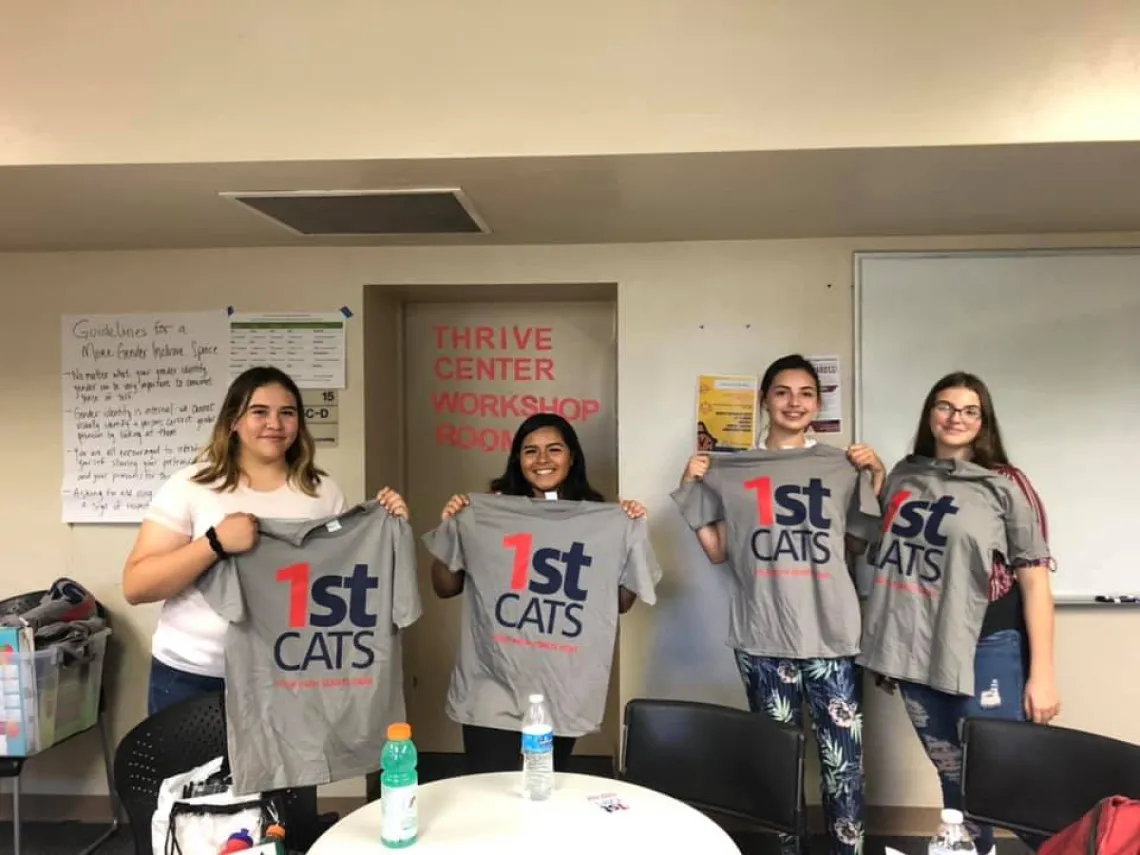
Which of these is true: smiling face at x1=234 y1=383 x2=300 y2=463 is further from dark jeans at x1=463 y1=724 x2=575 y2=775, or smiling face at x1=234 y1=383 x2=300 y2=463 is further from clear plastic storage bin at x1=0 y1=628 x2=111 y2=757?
clear plastic storage bin at x1=0 y1=628 x2=111 y2=757

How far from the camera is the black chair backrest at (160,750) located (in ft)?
6.06

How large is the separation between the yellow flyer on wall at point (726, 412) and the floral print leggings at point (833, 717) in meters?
0.87

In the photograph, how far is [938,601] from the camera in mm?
2150

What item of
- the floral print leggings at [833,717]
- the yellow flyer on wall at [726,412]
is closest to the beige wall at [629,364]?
the yellow flyer on wall at [726,412]

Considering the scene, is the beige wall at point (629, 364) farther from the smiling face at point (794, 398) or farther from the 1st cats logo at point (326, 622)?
the 1st cats logo at point (326, 622)

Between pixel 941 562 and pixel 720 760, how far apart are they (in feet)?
2.62

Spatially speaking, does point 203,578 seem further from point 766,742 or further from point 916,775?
point 916,775

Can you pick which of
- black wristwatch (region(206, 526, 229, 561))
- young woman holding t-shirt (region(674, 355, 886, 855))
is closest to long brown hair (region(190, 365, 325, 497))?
black wristwatch (region(206, 526, 229, 561))

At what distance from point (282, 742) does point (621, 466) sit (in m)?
1.48

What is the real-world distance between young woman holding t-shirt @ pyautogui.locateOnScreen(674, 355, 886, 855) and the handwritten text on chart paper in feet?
6.20

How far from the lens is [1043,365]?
2865 millimetres

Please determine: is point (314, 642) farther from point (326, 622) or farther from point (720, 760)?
point (720, 760)

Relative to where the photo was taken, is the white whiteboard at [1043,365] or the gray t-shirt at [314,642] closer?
the gray t-shirt at [314,642]

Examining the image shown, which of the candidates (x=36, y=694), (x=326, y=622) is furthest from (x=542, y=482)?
(x=36, y=694)
